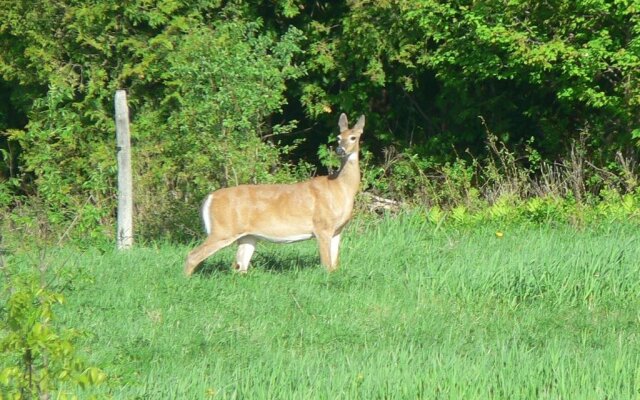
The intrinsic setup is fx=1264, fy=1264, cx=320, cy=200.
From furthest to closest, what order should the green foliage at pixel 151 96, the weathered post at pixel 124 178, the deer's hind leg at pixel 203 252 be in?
the green foliage at pixel 151 96
the weathered post at pixel 124 178
the deer's hind leg at pixel 203 252

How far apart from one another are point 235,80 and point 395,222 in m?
2.53

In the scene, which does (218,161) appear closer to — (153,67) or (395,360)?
(153,67)

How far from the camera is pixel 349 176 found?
40.6 feet

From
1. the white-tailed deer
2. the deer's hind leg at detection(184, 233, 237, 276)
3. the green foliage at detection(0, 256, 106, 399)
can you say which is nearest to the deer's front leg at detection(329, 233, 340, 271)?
the white-tailed deer

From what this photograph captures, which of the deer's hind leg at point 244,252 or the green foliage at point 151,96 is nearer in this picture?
the deer's hind leg at point 244,252

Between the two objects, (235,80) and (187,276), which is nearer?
(187,276)

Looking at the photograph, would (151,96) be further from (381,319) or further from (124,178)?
(381,319)

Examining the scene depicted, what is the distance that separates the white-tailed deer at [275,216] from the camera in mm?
11898

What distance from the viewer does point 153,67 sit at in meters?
19.1

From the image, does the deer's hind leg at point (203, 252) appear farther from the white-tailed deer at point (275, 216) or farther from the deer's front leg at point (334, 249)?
the deer's front leg at point (334, 249)

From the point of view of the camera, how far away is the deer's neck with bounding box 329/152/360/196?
12336 mm

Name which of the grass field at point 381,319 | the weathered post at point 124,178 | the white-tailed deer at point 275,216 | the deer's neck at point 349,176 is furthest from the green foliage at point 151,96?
the white-tailed deer at point 275,216

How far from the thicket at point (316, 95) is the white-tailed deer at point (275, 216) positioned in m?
2.43

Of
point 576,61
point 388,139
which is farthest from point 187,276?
point 388,139
